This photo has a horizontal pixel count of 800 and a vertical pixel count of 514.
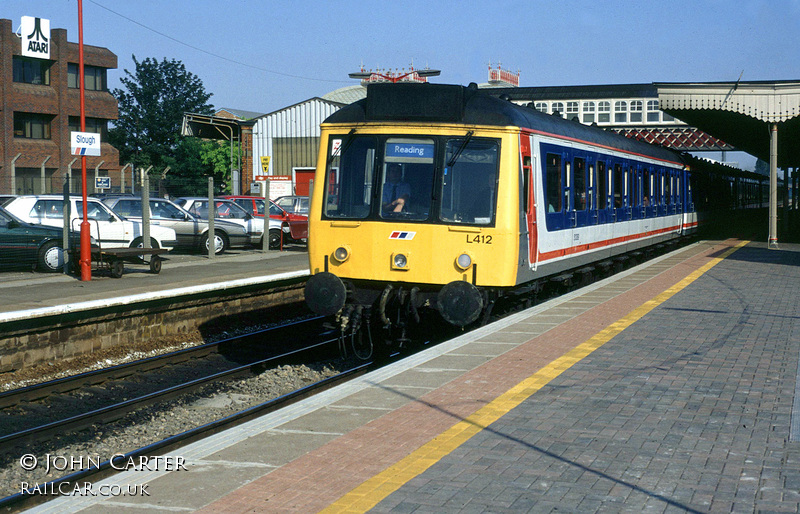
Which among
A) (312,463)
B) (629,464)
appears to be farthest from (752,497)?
(312,463)

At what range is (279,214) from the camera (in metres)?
29.1

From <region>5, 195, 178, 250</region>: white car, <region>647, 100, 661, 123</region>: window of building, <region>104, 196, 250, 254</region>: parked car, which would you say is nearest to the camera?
<region>5, 195, 178, 250</region>: white car

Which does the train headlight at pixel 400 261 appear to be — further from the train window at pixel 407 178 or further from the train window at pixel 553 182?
the train window at pixel 553 182

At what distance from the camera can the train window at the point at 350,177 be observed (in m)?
10.9

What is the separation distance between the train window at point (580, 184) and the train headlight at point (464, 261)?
4.30 meters

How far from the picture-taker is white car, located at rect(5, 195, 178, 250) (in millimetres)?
20089

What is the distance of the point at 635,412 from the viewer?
685cm

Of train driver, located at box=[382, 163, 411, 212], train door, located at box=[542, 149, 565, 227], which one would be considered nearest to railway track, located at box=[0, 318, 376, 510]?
train driver, located at box=[382, 163, 411, 212]

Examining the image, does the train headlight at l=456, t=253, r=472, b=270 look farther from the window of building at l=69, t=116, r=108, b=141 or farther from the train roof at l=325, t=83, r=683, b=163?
the window of building at l=69, t=116, r=108, b=141

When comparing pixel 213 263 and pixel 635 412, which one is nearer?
pixel 635 412

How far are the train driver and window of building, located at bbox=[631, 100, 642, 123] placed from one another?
53.9m

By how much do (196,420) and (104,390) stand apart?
1895mm

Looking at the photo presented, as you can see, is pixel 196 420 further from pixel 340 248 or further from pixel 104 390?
pixel 340 248

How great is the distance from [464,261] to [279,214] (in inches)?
760
